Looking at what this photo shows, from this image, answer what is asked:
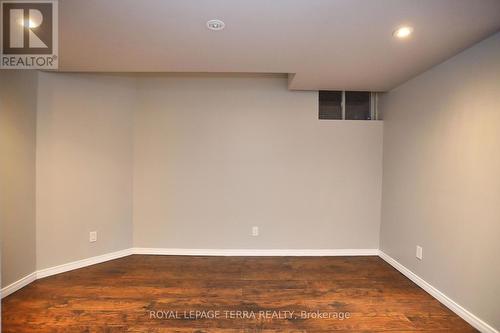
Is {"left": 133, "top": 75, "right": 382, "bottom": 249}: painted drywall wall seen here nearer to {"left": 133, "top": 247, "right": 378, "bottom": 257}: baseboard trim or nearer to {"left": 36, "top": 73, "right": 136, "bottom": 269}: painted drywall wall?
{"left": 133, "top": 247, "right": 378, "bottom": 257}: baseboard trim

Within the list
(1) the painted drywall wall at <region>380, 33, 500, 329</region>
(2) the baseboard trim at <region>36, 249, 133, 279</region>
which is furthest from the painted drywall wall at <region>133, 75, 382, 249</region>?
(1) the painted drywall wall at <region>380, 33, 500, 329</region>

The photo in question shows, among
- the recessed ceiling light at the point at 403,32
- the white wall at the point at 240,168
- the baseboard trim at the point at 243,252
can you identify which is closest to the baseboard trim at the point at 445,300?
the white wall at the point at 240,168

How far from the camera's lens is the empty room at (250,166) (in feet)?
6.37

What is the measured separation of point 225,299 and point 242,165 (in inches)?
66.1

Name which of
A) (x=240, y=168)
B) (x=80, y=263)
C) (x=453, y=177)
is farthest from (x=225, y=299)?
(x=453, y=177)

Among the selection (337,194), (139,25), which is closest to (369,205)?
(337,194)

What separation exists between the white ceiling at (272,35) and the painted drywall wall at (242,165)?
785 millimetres

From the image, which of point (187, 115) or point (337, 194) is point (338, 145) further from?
point (187, 115)

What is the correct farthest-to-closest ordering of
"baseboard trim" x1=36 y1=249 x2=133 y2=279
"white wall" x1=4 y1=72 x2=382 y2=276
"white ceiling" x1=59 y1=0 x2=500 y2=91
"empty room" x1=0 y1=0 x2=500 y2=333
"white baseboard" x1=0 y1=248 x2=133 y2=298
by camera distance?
"white wall" x1=4 y1=72 x2=382 y2=276 < "baseboard trim" x1=36 y1=249 x2=133 y2=279 < "white baseboard" x1=0 y1=248 x2=133 y2=298 < "empty room" x1=0 y1=0 x2=500 y2=333 < "white ceiling" x1=59 y1=0 x2=500 y2=91

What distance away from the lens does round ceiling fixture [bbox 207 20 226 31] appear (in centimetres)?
182

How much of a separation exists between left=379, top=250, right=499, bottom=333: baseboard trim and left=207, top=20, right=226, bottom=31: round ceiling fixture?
9.93ft

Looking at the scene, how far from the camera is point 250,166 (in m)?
3.51

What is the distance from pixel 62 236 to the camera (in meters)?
2.94

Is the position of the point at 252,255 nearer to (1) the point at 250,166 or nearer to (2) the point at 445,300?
(1) the point at 250,166
